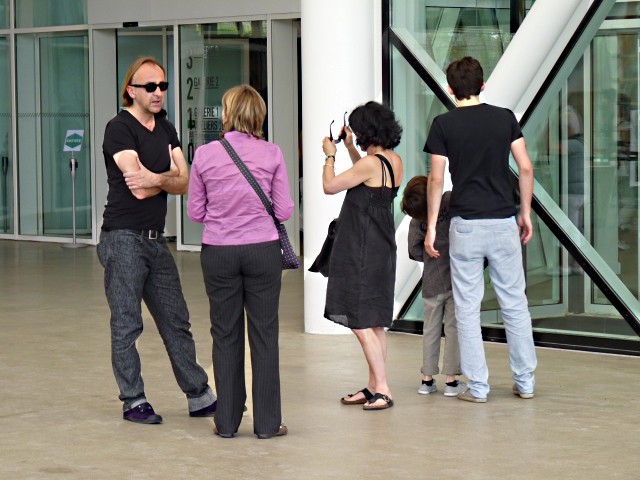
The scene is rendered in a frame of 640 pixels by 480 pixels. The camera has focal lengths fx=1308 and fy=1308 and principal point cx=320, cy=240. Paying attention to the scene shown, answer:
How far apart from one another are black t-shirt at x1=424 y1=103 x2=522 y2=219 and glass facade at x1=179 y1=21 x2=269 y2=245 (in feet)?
31.1

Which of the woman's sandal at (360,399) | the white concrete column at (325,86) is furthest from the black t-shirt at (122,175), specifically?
the white concrete column at (325,86)

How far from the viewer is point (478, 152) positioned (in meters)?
6.82

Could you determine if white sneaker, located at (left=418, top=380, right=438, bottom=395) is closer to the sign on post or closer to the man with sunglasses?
the man with sunglasses

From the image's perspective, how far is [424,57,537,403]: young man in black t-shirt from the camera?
269 inches

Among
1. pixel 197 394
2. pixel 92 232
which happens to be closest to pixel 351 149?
pixel 197 394

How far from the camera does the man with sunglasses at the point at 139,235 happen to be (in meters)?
6.28

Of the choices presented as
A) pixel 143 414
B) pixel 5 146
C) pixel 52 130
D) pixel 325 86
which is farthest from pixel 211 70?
pixel 143 414

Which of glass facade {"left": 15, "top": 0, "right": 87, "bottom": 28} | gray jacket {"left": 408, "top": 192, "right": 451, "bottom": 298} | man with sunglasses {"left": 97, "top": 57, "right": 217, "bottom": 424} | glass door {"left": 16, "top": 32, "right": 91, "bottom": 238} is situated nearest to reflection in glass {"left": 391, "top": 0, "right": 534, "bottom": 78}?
gray jacket {"left": 408, "top": 192, "right": 451, "bottom": 298}

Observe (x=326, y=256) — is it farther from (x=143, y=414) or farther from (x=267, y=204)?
(x=143, y=414)

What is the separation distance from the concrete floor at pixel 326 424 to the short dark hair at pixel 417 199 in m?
0.99

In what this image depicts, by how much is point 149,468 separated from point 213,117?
1144cm

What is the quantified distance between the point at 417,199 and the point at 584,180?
2107 mm

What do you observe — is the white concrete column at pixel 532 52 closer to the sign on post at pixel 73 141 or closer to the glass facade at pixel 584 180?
the glass facade at pixel 584 180

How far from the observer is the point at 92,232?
1800 centimetres
